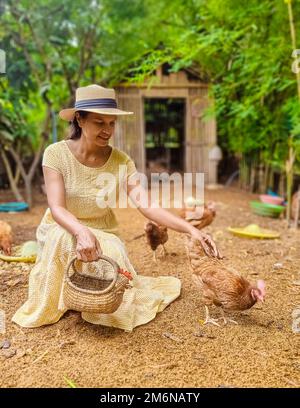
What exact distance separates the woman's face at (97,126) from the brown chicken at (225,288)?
125cm

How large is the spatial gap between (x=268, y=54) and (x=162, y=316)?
15.0ft

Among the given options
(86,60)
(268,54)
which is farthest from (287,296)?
(86,60)

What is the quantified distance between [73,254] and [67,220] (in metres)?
0.26

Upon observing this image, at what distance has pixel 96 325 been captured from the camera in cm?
300

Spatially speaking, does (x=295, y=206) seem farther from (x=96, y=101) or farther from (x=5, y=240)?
(x=96, y=101)

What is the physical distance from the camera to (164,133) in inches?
620

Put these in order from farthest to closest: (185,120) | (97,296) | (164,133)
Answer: (164,133)
(185,120)
(97,296)

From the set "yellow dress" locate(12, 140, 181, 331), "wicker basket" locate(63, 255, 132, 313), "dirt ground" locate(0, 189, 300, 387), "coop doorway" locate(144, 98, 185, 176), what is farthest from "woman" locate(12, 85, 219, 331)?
"coop doorway" locate(144, 98, 185, 176)

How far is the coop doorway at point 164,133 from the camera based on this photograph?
15172 mm

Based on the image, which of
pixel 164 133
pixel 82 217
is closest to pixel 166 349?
pixel 82 217

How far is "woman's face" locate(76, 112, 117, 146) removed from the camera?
295cm

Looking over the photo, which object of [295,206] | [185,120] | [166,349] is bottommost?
[166,349]

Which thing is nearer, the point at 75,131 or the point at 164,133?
the point at 75,131
